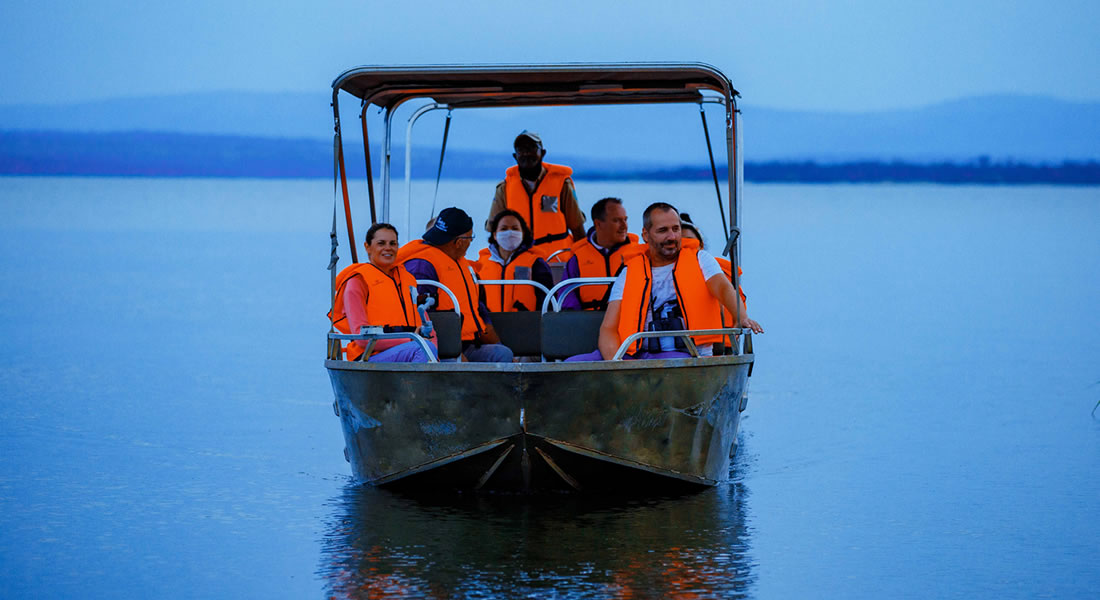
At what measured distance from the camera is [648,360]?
7070mm

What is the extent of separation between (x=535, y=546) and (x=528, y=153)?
13.0ft

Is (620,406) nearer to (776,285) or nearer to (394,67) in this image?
(394,67)

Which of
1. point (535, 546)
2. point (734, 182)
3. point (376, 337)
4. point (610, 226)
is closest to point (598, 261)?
point (610, 226)

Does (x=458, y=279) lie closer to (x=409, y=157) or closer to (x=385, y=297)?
(x=385, y=297)

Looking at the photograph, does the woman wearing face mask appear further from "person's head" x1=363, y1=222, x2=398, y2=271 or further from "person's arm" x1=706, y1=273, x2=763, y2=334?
"person's arm" x1=706, y1=273, x2=763, y2=334

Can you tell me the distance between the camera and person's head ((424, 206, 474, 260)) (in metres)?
8.20

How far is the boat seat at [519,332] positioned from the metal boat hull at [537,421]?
60.6 inches

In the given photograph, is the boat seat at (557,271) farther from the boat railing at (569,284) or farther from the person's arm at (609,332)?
the person's arm at (609,332)

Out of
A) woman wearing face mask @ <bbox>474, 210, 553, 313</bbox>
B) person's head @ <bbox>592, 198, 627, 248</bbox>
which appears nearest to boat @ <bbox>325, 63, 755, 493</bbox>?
person's head @ <bbox>592, 198, 627, 248</bbox>

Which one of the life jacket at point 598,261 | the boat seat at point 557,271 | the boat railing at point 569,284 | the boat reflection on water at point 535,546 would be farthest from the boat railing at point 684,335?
the boat seat at point 557,271

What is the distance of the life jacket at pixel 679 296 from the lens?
7.55m

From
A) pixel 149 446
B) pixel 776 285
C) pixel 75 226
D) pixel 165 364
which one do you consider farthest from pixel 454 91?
pixel 75 226

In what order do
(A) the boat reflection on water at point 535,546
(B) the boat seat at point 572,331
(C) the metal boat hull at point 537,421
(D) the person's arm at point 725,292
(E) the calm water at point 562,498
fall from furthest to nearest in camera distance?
(B) the boat seat at point 572,331 < (D) the person's arm at point 725,292 < (C) the metal boat hull at point 537,421 < (E) the calm water at point 562,498 < (A) the boat reflection on water at point 535,546

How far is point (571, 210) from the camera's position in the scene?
10.5 metres
